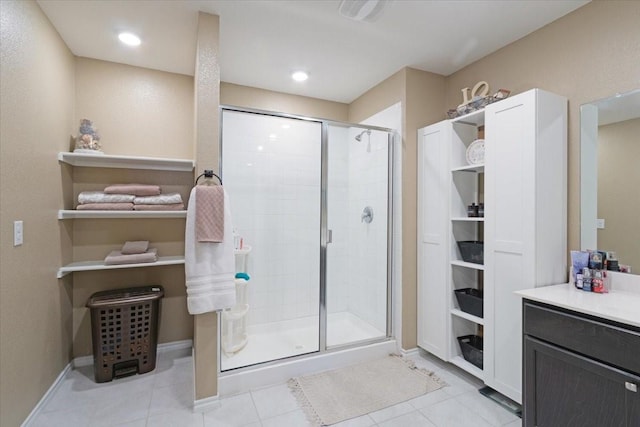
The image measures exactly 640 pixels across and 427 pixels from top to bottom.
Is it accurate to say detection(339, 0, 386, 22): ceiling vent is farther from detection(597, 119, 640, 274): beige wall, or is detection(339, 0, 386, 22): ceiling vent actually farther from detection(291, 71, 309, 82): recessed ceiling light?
detection(597, 119, 640, 274): beige wall

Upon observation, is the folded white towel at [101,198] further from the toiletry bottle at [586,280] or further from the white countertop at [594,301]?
the toiletry bottle at [586,280]

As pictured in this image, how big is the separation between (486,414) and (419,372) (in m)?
0.58

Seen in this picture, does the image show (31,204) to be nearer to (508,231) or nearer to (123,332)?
(123,332)

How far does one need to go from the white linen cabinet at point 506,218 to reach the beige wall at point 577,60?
0.07 m

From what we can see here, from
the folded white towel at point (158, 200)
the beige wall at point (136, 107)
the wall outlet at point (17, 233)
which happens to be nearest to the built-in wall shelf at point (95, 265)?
the folded white towel at point (158, 200)

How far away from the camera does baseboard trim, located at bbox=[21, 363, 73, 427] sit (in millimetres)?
1836

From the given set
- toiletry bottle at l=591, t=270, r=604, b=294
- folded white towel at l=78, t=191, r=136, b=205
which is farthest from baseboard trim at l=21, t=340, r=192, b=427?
toiletry bottle at l=591, t=270, r=604, b=294

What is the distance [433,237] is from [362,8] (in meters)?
1.82

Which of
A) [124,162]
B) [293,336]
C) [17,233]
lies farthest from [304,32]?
[293,336]

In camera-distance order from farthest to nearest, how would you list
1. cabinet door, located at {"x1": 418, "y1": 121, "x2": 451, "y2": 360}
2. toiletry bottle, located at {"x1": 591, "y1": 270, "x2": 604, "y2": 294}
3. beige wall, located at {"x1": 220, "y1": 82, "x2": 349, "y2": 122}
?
beige wall, located at {"x1": 220, "y1": 82, "x2": 349, "y2": 122} → cabinet door, located at {"x1": 418, "y1": 121, "x2": 451, "y2": 360} → toiletry bottle, located at {"x1": 591, "y1": 270, "x2": 604, "y2": 294}

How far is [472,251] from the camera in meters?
2.43

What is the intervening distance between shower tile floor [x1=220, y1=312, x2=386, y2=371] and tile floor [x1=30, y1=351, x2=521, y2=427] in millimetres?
283

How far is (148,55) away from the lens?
102 inches

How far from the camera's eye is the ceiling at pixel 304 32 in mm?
1998
